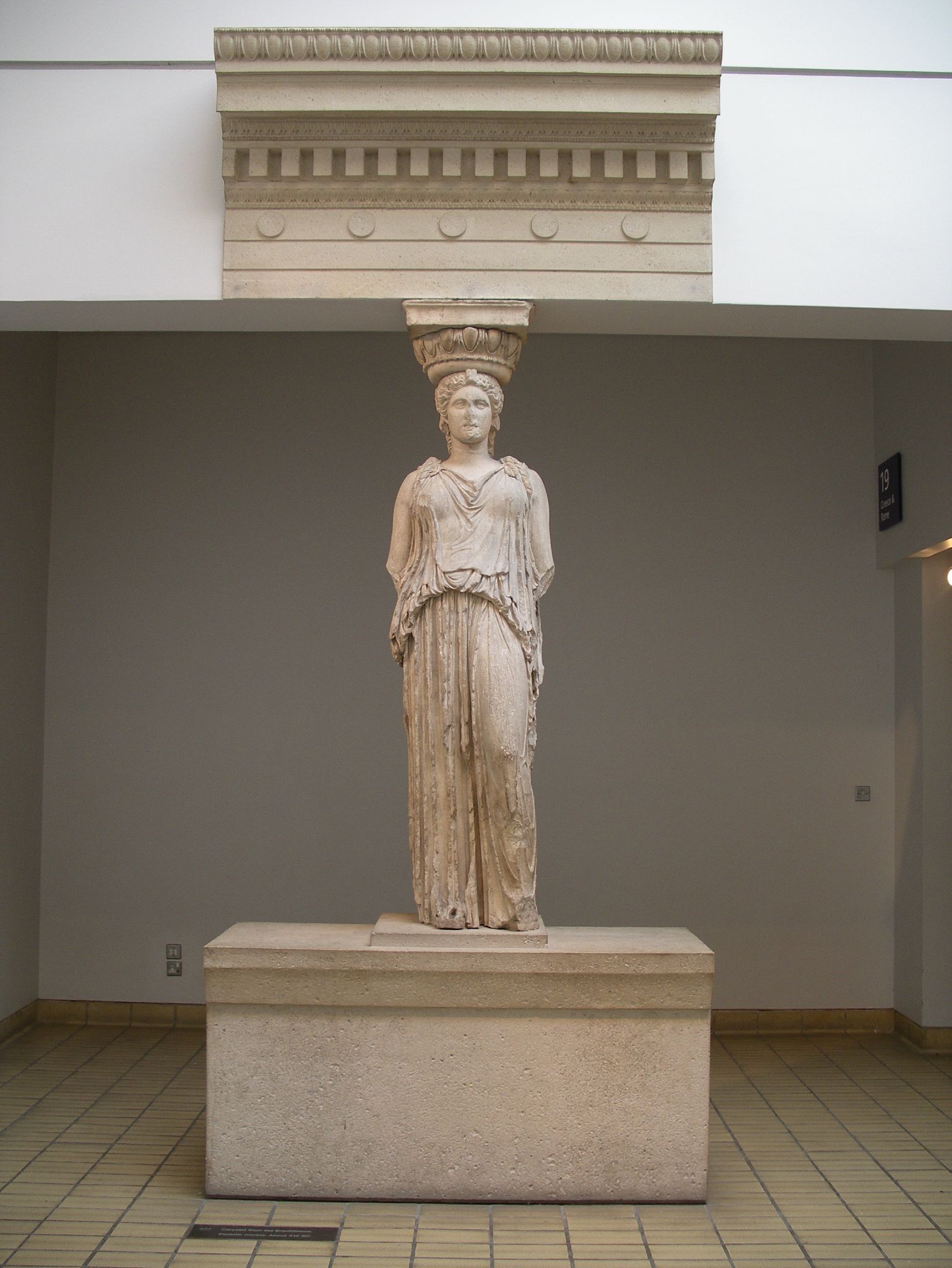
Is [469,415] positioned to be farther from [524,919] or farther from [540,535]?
[524,919]

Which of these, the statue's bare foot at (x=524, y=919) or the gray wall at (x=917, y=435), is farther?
the gray wall at (x=917, y=435)

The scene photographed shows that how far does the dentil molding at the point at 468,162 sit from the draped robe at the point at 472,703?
2.58ft

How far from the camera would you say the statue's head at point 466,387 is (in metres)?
4.23

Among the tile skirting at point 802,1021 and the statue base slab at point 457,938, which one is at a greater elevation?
the statue base slab at point 457,938

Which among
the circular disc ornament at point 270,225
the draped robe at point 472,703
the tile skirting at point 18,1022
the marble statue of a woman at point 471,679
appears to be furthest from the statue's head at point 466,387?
the tile skirting at point 18,1022

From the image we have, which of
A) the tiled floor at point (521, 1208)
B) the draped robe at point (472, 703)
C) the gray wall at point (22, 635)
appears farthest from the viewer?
the gray wall at point (22, 635)

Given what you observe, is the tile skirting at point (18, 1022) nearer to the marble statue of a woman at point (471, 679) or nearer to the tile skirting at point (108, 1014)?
the tile skirting at point (108, 1014)

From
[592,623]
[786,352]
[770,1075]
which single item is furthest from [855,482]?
[770,1075]

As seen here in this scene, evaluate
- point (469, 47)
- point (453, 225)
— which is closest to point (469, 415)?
point (453, 225)

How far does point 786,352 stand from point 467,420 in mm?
3231

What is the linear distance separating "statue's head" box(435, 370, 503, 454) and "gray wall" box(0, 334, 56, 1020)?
2.77 meters

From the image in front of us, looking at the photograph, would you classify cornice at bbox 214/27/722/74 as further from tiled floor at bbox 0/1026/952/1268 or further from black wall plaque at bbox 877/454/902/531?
tiled floor at bbox 0/1026/952/1268

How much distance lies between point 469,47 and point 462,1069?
334cm

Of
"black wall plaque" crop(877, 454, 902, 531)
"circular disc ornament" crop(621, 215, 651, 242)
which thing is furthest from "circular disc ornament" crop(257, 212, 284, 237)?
"black wall plaque" crop(877, 454, 902, 531)
